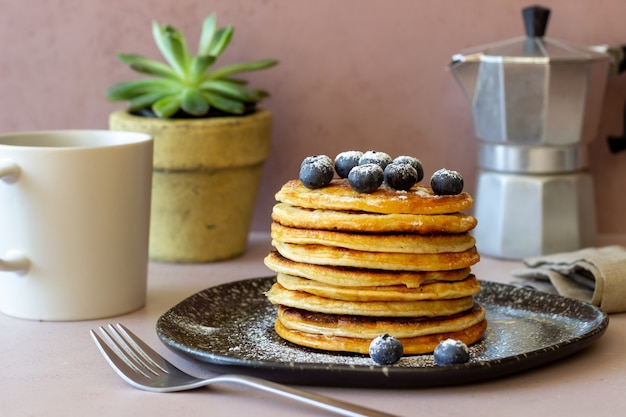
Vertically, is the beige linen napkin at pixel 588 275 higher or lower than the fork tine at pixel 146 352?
higher

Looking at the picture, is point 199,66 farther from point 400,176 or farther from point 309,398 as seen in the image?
point 309,398

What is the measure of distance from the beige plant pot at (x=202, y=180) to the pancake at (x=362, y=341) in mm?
505

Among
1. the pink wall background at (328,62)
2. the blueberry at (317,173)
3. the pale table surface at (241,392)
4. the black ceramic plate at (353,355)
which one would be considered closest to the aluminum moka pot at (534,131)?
the pink wall background at (328,62)

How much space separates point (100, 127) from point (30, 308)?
0.58 meters

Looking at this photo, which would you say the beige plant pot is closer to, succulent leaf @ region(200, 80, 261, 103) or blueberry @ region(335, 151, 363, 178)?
succulent leaf @ region(200, 80, 261, 103)

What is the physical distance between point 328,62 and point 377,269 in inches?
29.2

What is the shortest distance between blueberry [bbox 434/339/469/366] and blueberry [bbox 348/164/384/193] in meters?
0.17

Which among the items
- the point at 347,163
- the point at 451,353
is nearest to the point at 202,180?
the point at 347,163

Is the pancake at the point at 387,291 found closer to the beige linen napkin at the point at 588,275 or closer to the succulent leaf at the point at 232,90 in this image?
the beige linen napkin at the point at 588,275

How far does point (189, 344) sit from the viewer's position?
93cm

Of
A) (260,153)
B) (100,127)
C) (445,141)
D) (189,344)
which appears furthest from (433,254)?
(100,127)

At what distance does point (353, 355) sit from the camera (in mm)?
929

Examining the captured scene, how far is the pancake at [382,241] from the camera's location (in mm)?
920

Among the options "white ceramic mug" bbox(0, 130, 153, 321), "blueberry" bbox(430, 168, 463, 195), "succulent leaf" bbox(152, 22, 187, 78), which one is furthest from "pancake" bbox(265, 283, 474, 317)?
"succulent leaf" bbox(152, 22, 187, 78)
